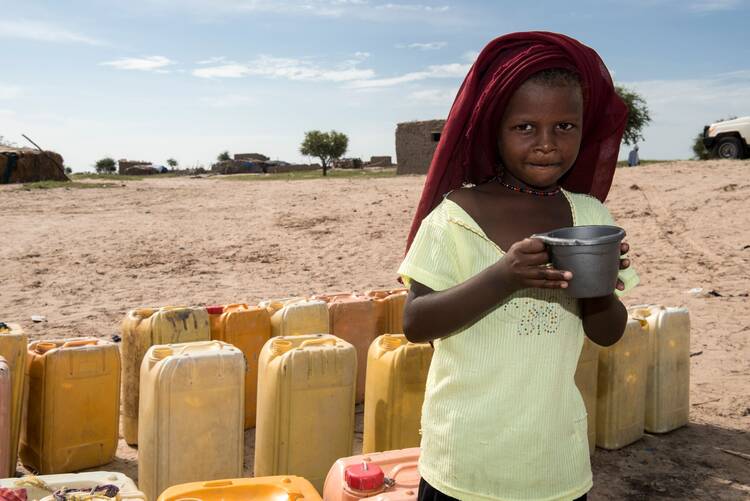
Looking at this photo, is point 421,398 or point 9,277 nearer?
point 421,398

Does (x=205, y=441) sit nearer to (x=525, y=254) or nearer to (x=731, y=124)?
(x=525, y=254)

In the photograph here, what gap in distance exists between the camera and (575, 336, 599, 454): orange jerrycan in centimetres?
341

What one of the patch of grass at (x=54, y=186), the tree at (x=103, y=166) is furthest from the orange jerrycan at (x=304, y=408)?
the tree at (x=103, y=166)

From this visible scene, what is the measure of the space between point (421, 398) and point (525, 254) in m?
2.02

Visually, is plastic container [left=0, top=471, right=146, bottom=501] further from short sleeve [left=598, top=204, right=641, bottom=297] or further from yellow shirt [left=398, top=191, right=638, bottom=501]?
short sleeve [left=598, top=204, right=641, bottom=297]

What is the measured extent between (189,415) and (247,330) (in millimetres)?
969

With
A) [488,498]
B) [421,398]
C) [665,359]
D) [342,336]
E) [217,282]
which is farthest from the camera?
[217,282]

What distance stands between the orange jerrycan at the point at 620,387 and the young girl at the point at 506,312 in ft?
7.51

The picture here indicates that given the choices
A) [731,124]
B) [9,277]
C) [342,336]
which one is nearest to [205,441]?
[342,336]

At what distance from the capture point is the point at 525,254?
1145 mm

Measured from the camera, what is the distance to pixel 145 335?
11.4ft

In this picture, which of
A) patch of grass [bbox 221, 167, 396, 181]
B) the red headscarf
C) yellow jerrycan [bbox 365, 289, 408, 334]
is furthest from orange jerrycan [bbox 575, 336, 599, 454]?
patch of grass [bbox 221, 167, 396, 181]

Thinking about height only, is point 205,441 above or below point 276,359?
below

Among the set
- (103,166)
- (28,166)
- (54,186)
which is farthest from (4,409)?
(103,166)
